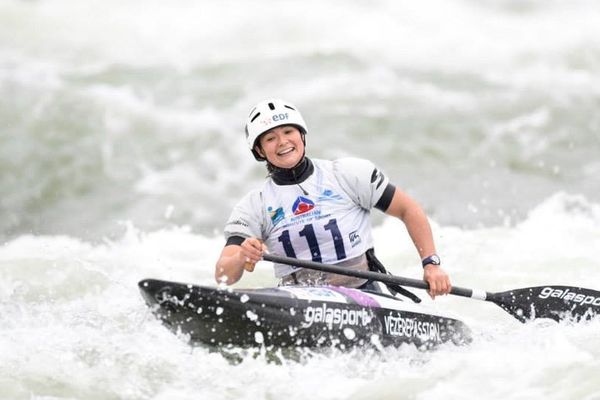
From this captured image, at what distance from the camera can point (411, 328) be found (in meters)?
6.02

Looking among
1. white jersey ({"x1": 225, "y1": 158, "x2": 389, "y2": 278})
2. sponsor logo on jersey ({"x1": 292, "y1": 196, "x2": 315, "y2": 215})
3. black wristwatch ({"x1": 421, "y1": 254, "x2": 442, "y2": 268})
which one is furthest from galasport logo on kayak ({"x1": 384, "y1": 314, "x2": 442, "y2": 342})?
sponsor logo on jersey ({"x1": 292, "y1": 196, "x2": 315, "y2": 215})

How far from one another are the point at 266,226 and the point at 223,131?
8.39 m

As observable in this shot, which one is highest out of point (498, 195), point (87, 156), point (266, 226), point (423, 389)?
Answer: point (87, 156)

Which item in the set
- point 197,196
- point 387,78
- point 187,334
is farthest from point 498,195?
point 187,334

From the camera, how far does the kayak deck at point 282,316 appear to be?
546cm

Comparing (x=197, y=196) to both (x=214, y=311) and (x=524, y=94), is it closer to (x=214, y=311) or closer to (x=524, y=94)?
(x=524, y=94)

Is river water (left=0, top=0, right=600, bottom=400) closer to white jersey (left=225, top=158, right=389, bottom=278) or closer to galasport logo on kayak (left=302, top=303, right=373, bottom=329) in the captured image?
A: galasport logo on kayak (left=302, top=303, right=373, bottom=329)

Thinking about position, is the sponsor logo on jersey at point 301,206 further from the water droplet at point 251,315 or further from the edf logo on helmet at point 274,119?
the water droplet at point 251,315

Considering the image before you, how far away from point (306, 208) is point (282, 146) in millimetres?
380

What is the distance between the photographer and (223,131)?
14445 millimetres

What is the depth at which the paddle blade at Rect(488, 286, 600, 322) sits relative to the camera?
646 cm

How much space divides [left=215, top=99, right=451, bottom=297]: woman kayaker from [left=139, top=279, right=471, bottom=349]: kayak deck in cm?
32

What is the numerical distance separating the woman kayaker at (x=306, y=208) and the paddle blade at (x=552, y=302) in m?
0.66

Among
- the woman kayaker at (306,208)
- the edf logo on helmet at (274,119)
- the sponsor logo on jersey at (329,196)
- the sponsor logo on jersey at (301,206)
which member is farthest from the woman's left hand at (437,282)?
the edf logo on helmet at (274,119)
